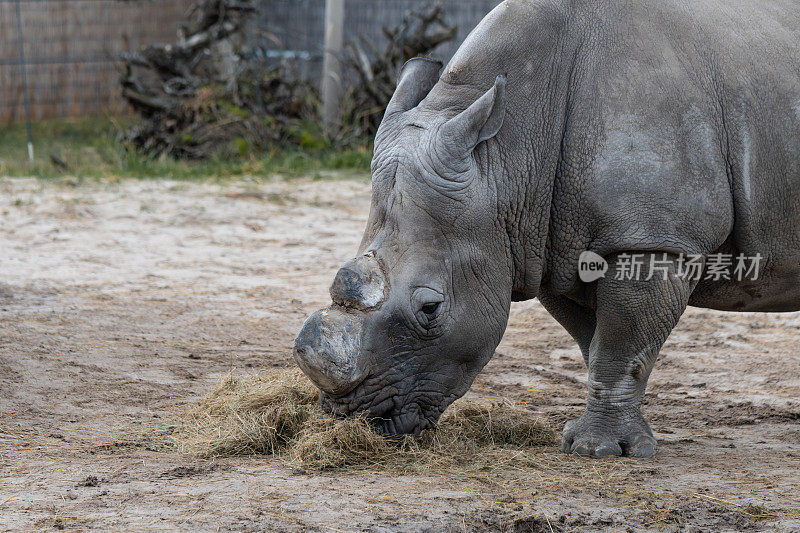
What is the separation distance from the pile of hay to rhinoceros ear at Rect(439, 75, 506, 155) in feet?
3.42

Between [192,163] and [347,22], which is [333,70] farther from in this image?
[347,22]

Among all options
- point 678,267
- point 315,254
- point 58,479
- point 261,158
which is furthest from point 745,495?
point 261,158

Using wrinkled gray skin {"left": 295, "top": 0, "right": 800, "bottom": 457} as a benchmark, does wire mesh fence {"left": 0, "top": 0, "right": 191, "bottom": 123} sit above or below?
below

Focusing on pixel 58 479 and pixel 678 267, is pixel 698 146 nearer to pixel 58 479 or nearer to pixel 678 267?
pixel 678 267

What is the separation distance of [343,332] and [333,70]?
809 cm

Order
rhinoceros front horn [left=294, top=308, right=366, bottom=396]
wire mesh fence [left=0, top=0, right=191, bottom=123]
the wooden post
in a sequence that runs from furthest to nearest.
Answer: wire mesh fence [left=0, top=0, right=191, bottom=123] < the wooden post < rhinoceros front horn [left=294, top=308, right=366, bottom=396]

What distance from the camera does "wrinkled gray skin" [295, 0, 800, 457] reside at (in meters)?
3.95

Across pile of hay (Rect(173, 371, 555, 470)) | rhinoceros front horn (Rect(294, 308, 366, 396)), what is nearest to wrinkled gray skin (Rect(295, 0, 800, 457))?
rhinoceros front horn (Rect(294, 308, 366, 396))

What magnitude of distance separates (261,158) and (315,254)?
10.9 ft

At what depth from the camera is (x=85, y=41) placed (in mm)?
15398
